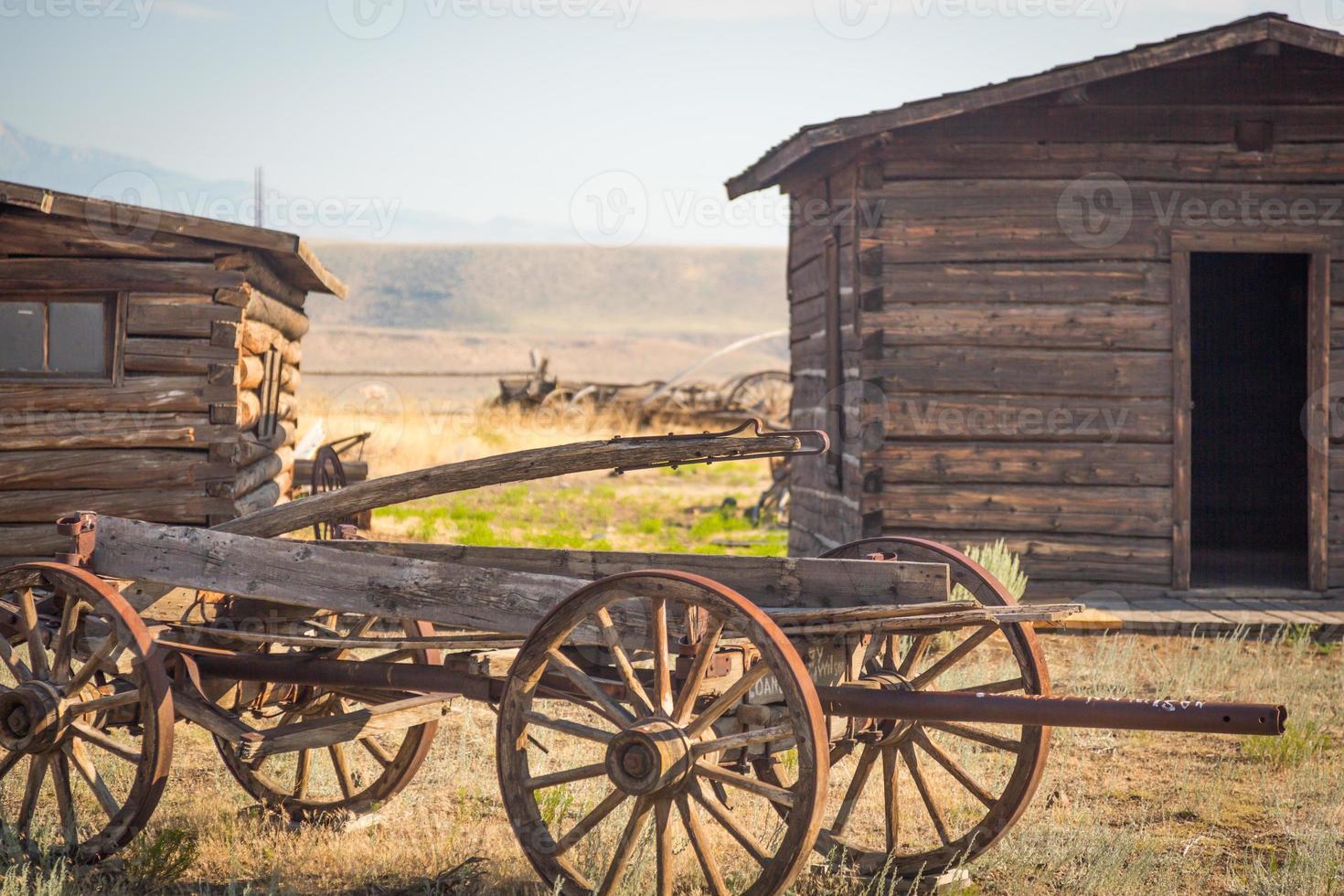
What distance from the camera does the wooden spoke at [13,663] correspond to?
4.02 meters

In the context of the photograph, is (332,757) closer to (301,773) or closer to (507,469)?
(301,773)

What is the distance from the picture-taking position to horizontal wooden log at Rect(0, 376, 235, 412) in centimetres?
859

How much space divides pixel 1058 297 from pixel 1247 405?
4.26m

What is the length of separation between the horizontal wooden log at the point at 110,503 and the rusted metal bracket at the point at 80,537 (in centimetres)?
460

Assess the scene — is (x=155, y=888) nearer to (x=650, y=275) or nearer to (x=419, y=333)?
(x=419, y=333)

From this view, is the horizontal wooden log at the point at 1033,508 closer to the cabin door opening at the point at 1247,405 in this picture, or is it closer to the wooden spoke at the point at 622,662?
the cabin door opening at the point at 1247,405

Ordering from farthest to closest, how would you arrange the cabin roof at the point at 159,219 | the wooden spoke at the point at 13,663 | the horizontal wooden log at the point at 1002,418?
the horizontal wooden log at the point at 1002,418, the cabin roof at the point at 159,219, the wooden spoke at the point at 13,663

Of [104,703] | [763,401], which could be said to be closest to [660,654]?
[104,703]

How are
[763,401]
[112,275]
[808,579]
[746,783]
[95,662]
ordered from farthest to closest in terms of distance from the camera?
[763,401], [112,275], [95,662], [808,579], [746,783]

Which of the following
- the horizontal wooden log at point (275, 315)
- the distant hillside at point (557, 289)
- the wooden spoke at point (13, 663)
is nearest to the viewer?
the wooden spoke at point (13, 663)

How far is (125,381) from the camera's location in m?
8.65

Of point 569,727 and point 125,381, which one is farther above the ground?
point 125,381

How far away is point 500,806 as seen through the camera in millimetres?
5121

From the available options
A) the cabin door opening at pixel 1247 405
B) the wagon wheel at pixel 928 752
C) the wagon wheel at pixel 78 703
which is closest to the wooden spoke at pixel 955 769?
the wagon wheel at pixel 928 752
